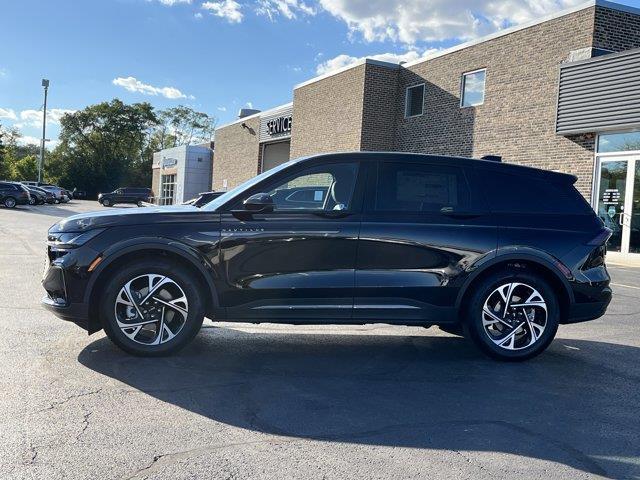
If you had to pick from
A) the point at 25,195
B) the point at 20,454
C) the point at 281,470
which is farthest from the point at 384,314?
the point at 25,195

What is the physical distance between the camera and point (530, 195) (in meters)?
5.68

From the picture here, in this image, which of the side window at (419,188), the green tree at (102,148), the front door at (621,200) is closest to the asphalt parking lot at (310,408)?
the side window at (419,188)

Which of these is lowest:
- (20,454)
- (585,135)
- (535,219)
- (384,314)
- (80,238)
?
(20,454)

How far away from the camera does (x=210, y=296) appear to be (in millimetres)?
5148

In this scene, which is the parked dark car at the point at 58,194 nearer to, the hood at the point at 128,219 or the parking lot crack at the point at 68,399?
the hood at the point at 128,219

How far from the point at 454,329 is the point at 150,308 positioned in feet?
9.79

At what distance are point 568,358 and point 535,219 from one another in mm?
1394

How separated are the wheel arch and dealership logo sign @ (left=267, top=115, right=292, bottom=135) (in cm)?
2714

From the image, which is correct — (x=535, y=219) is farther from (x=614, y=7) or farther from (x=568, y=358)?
(x=614, y=7)

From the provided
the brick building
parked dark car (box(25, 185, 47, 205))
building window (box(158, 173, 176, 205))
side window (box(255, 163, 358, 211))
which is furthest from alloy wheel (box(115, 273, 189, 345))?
building window (box(158, 173, 176, 205))

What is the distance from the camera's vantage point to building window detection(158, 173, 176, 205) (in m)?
52.0

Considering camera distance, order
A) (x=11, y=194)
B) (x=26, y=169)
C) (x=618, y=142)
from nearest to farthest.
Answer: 1. (x=618, y=142)
2. (x=11, y=194)
3. (x=26, y=169)

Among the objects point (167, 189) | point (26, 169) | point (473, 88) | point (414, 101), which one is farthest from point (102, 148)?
point (473, 88)

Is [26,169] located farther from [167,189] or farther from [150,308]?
[150,308]
